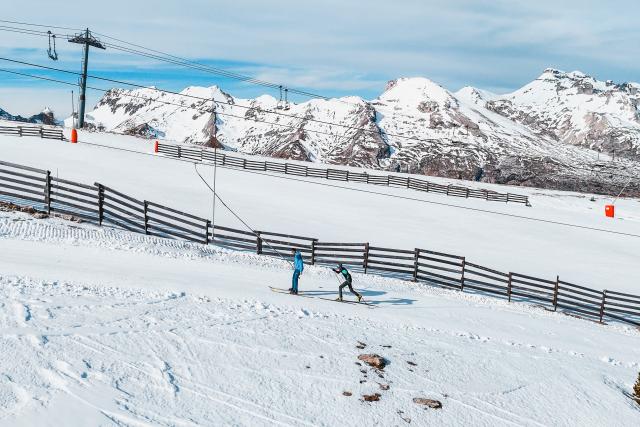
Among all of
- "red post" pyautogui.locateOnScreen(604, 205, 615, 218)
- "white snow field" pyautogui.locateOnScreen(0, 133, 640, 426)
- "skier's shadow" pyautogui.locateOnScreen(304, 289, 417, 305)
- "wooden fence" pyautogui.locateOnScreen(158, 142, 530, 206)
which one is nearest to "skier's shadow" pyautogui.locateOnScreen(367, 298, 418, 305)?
"skier's shadow" pyautogui.locateOnScreen(304, 289, 417, 305)

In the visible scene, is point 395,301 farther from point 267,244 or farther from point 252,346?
point 252,346

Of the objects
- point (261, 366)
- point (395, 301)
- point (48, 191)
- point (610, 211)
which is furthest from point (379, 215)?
point (261, 366)

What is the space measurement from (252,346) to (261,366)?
0.92 metres

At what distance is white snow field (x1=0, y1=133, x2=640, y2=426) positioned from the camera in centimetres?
962

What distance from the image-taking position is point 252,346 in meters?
12.2

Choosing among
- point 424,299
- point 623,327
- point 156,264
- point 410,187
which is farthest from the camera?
point 410,187

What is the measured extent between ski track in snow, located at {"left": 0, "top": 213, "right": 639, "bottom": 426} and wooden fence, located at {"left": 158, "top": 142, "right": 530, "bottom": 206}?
4154 centimetres

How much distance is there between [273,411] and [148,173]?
37045 millimetres

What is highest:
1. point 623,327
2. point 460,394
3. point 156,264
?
point 156,264

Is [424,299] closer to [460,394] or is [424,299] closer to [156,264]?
[460,394]

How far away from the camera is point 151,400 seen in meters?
9.41

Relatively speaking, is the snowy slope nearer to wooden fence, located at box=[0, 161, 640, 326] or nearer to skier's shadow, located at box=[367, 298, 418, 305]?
wooden fence, located at box=[0, 161, 640, 326]

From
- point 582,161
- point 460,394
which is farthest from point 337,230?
point 582,161

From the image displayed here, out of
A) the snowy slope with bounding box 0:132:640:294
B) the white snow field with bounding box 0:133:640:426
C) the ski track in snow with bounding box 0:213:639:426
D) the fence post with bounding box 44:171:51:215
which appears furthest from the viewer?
the snowy slope with bounding box 0:132:640:294
